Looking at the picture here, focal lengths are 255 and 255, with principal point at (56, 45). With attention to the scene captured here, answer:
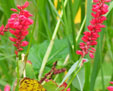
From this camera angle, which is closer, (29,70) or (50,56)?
(29,70)

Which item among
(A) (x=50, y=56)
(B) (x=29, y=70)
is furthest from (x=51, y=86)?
(A) (x=50, y=56)

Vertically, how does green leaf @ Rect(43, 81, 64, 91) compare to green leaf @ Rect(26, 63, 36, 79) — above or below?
below

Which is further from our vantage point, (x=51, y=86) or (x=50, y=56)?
(x=50, y=56)

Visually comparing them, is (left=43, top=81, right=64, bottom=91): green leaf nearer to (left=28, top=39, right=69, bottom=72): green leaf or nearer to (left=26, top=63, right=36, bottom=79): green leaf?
(left=26, top=63, right=36, bottom=79): green leaf

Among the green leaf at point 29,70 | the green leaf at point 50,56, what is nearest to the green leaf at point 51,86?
the green leaf at point 29,70

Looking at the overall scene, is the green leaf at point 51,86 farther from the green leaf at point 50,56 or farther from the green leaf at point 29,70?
the green leaf at point 50,56

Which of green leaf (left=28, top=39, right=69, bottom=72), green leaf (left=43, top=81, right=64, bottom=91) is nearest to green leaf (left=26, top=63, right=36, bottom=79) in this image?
green leaf (left=43, top=81, right=64, bottom=91)

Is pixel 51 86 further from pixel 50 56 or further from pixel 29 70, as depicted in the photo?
pixel 50 56

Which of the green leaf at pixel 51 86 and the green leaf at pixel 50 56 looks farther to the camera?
the green leaf at pixel 50 56

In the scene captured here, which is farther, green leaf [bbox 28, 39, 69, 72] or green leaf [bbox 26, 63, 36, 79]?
green leaf [bbox 28, 39, 69, 72]

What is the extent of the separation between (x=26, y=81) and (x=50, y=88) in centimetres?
5

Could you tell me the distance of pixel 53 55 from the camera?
2.55ft

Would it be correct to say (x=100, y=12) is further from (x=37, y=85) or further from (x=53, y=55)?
(x=53, y=55)

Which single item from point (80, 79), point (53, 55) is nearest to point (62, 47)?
point (53, 55)
